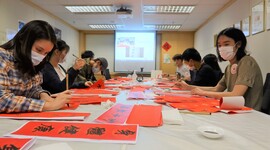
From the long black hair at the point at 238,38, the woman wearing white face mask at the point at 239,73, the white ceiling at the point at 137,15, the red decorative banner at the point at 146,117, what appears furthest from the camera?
the white ceiling at the point at 137,15

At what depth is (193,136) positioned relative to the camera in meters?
0.70

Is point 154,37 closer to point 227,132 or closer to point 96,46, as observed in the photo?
point 96,46

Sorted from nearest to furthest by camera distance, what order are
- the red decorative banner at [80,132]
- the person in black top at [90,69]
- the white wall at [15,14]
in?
the red decorative banner at [80,132] → the person in black top at [90,69] → the white wall at [15,14]

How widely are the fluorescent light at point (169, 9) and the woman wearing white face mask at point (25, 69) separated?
3.58 metres

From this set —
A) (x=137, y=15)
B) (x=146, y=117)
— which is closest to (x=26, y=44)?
(x=146, y=117)

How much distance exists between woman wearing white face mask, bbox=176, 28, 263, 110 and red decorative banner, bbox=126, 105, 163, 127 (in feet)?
2.38

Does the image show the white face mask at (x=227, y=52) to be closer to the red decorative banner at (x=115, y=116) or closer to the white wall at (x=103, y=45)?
the red decorative banner at (x=115, y=116)

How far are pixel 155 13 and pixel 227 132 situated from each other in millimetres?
4550

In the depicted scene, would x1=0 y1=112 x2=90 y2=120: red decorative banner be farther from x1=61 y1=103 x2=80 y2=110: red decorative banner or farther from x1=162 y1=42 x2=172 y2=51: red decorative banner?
x1=162 y1=42 x2=172 y2=51: red decorative banner

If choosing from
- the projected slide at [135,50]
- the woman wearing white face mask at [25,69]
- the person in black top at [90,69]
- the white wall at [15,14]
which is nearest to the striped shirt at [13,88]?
the woman wearing white face mask at [25,69]

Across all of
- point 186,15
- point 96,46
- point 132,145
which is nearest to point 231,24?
point 186,15

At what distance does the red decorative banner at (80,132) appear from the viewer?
0.65 m

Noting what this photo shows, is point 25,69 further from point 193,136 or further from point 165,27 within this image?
point 165,27

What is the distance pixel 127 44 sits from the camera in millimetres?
7211
